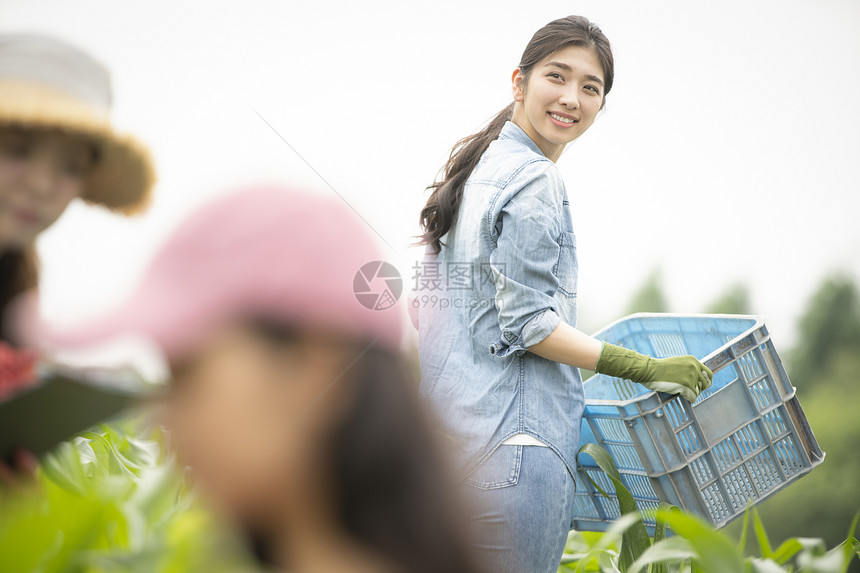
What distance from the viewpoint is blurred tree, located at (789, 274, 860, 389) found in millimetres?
14164

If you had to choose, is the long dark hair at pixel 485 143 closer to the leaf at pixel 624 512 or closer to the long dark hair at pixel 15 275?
the leaf at pixel 624 512

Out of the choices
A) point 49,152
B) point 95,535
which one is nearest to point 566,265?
point 49,152

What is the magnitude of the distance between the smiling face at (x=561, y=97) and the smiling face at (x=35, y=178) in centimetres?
87

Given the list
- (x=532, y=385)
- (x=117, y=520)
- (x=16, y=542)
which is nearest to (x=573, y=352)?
(x=532, y=385)

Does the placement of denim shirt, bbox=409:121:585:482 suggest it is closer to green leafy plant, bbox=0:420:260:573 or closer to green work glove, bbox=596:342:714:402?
green work glove, bbox=596:342:714:402

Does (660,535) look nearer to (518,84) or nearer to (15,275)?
(518,84)

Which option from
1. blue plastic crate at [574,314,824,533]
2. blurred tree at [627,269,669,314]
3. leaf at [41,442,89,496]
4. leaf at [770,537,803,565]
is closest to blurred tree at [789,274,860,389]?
blurred tree at [627,269,669,314]

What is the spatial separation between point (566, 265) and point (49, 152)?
0.90 m

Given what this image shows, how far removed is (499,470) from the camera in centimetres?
136

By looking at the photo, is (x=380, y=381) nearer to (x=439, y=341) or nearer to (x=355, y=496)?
(x=355, y=496)

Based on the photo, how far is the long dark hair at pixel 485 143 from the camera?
5.18 ft

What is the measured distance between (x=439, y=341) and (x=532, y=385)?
22cm

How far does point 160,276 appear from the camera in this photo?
451 millimetres

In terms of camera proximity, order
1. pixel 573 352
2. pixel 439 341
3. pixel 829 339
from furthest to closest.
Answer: pixel 829 339, pixel 439 341, pixel 573 352
